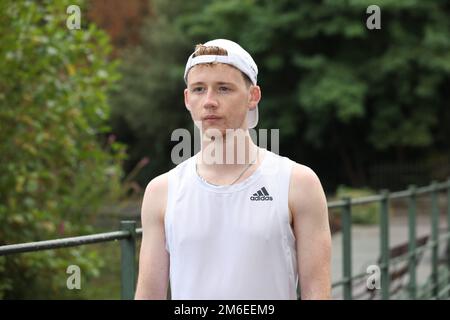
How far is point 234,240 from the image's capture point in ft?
7.09

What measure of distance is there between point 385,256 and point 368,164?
95.4ft

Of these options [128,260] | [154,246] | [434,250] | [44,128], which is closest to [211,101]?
[154,246]

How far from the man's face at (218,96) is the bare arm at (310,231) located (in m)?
0.21

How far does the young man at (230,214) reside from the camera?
7.10 feet

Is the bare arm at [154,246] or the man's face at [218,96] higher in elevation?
the man's face at [218,96]

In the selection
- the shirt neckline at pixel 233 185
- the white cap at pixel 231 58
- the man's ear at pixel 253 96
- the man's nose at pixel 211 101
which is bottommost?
the shirt neckline at pixel 233 185

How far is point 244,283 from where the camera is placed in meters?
2.16

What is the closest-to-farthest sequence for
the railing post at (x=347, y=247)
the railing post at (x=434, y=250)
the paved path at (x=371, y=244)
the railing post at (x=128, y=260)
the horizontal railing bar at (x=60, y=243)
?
the horizontal railing bar at (x=60, y=243), the railing post at (x=128, y=260), the railing post at (x=347, y=247), the railing post at (x=434, y=250), the paved path at (x=371, y=244)

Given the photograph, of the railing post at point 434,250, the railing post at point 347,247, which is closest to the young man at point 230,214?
the railing post at point 347,247

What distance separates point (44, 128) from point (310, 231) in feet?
23.6

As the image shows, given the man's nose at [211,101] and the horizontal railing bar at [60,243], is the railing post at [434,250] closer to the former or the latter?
the horizontal railing bar at [60,243]

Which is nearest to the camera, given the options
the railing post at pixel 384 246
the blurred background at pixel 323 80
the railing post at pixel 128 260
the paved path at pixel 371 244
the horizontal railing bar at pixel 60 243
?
the horizontal railing bar at pixel 60 243

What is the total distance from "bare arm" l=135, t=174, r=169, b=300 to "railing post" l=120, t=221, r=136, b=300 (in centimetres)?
163
